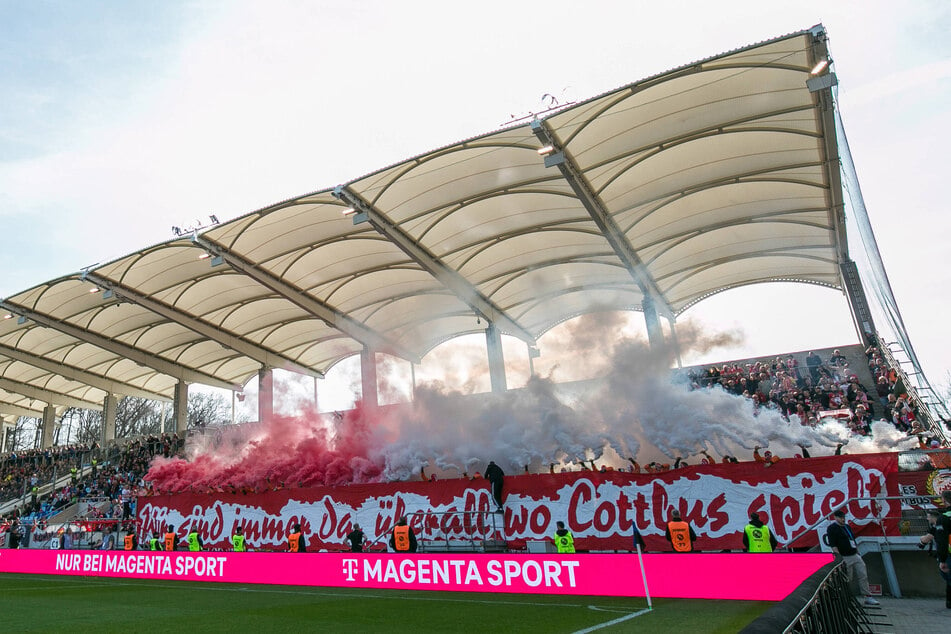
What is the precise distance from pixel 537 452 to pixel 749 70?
1243 centimetres

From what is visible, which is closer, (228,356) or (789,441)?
(789,441)

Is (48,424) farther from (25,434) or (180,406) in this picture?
(25,434)

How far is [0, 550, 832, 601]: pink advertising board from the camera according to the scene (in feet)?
33.0

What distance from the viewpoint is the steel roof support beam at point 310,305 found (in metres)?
25.9

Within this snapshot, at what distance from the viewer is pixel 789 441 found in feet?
54.6

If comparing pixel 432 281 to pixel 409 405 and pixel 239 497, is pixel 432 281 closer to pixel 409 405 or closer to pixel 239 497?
Result: pixel 409 405

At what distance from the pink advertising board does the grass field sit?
22 cm

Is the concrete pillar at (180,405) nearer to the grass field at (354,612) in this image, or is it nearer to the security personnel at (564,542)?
the grass field at (354,612)

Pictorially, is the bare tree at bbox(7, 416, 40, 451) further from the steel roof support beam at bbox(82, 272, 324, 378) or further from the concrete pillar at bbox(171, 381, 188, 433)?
the steel roof support beam at bbox(82, 272, 324, 378)

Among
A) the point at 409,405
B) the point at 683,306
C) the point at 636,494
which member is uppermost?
the point at 683,306

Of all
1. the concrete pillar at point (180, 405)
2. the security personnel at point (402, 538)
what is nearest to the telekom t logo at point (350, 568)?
the security personnel at point (402, 538)

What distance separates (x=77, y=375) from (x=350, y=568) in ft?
122

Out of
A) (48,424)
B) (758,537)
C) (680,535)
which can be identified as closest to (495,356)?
(680,535)

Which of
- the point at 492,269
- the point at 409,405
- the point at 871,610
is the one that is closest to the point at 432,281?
the point at 492,269
